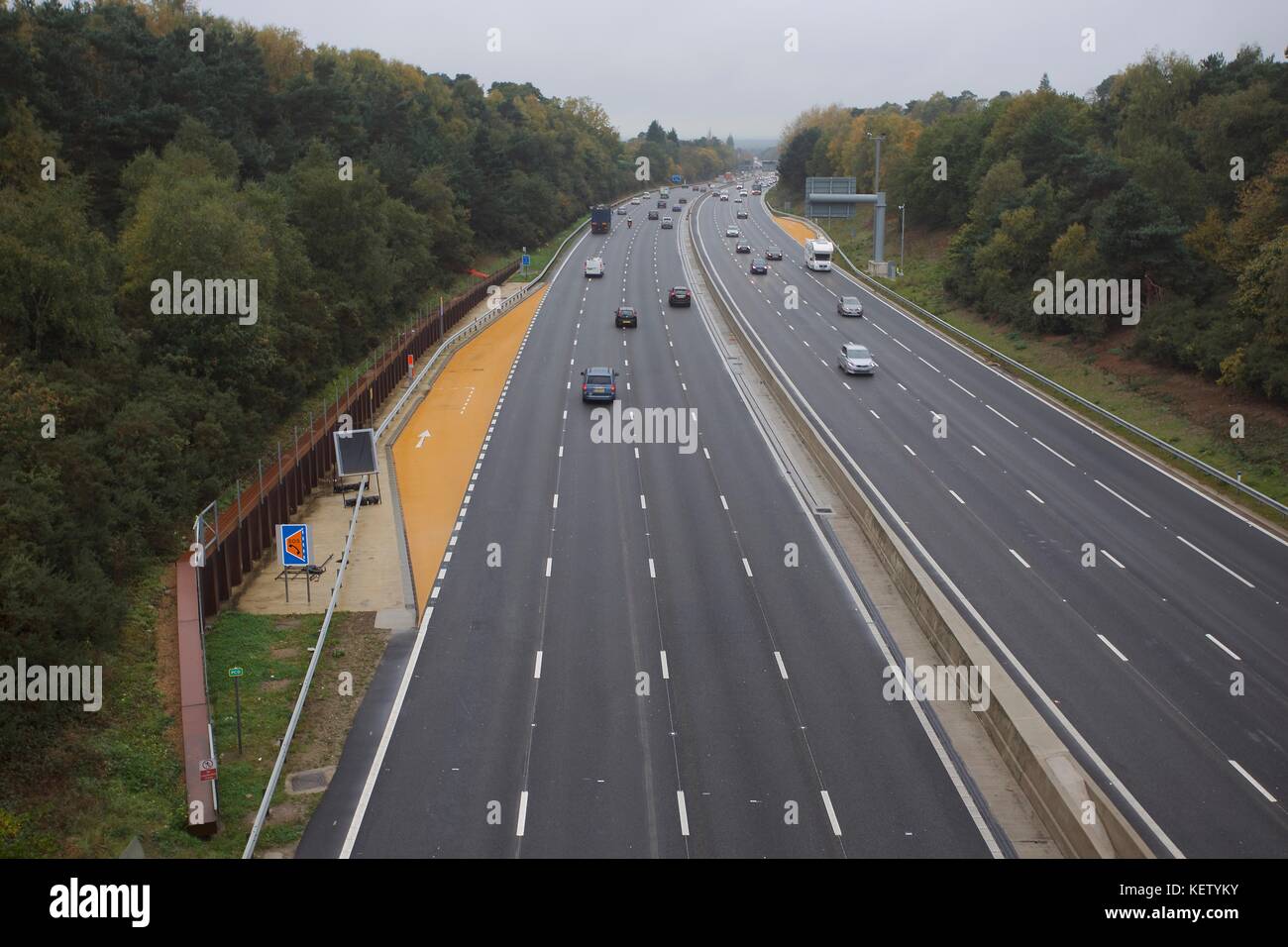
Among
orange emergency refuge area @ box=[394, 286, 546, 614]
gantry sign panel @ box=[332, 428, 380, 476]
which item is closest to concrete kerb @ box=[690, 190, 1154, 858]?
orange emergency refuge area @ box=[394, 286, 546, 614]

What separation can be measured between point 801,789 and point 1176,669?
30.8 ft

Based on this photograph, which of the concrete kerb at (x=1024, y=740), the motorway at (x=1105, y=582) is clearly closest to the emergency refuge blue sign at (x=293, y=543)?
the concrete kerb at (x=1024, y=740)

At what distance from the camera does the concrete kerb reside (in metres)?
15.9

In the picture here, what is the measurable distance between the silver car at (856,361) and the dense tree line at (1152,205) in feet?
40.0

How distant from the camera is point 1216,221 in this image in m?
53.4

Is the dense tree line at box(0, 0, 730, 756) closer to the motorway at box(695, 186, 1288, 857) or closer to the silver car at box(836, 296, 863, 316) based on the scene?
the motorway at box(695, 186, 1288, 857)

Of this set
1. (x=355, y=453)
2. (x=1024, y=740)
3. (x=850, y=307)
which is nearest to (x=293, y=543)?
(x=355, y=453)

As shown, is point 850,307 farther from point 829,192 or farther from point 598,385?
point 598,385

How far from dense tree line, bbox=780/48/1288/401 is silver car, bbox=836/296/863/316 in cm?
736

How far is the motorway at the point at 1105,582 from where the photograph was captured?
18719 millimetres

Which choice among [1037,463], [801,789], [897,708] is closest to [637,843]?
[801,789]

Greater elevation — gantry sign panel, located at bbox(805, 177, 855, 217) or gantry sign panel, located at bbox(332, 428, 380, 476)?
gantry sign panel, located at bbox(805, 177, 855, 217)

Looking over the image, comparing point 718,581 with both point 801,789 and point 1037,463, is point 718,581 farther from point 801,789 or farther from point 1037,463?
point 1037,463

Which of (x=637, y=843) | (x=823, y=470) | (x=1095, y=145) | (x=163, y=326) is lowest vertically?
(x=637, y=843)
